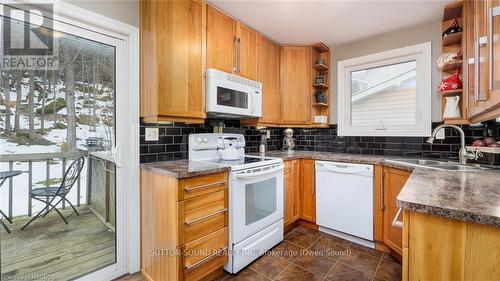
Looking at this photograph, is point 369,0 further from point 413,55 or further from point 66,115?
point 66,115

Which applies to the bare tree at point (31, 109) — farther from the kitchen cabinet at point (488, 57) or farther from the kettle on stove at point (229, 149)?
the kitchen cabinet at point (488, 57)

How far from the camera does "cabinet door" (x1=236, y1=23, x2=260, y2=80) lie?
91.4 inches

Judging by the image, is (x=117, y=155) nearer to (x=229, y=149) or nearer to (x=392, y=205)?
(x=229, y=149)

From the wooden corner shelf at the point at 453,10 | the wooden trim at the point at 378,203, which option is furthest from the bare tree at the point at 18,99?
the wooden corner shelf at the point at 453,10

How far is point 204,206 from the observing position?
1.61 metres

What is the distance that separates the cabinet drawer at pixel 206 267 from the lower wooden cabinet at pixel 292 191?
0.95 metres

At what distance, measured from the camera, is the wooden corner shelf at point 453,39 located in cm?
203

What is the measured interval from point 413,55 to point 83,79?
316 cm

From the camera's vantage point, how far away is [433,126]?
2.34 meters

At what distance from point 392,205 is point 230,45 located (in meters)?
2.15

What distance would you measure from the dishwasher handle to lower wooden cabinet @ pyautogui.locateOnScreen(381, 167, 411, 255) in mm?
193

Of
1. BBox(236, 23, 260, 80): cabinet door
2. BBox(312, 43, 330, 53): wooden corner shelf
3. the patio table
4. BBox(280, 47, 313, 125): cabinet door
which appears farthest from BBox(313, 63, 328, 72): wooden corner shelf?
the patio table

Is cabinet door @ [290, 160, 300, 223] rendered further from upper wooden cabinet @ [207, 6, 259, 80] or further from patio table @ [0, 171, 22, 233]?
patio table @ [0, 171, 22, 233]

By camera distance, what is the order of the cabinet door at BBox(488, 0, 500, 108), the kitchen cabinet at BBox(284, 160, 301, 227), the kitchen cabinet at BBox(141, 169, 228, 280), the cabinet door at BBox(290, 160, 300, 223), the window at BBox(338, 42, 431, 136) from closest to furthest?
the cabinet door at BBox(488, 0, 500, 108), the kitchen cabinet at BBox(141, 169, 228, 280), the window at BBox(338, 42, 431, 136), the kitchen cabinet at BBox(284, 160, 301, 227), the cabinet door at BBox(290, 160, 300, 223)
